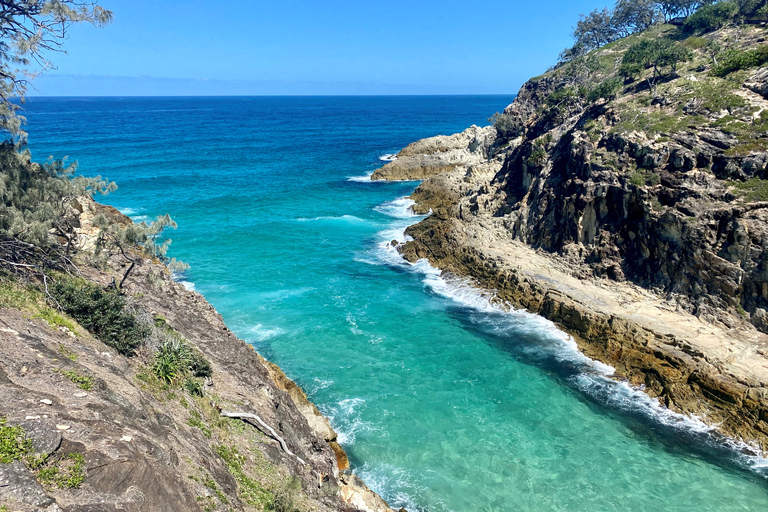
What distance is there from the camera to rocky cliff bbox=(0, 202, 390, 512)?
24.8 feet

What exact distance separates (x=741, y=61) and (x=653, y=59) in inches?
334

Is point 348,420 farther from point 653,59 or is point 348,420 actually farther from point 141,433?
point 653,59

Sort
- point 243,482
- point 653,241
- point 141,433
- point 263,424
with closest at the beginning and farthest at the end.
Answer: point 141,433, point 243,482, point 263,424, point 653,241

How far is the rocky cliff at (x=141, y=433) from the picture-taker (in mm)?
7555

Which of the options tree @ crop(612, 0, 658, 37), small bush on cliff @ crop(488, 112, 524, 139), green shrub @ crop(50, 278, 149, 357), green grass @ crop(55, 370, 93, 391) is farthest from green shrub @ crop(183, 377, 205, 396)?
tree @ crop(612, 0, 658, 37)

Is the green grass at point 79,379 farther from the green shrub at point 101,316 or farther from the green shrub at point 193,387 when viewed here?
the green shrub at point 193,387

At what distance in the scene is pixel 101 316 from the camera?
14.1 m

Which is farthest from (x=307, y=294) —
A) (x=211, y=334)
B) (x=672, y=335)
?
(x=672, y=335)

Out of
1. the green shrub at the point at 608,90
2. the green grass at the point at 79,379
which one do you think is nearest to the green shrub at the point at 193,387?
the green grass at the point at 79,379

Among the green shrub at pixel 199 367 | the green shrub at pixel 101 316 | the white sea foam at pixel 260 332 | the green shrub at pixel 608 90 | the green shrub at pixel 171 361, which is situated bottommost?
the white sea foam at pixel 260 332

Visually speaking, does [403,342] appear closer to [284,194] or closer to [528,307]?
[528,307]

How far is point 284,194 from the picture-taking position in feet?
201

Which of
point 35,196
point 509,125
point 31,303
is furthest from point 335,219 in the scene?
point 31,303

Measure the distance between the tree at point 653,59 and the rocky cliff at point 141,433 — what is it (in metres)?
37.7
